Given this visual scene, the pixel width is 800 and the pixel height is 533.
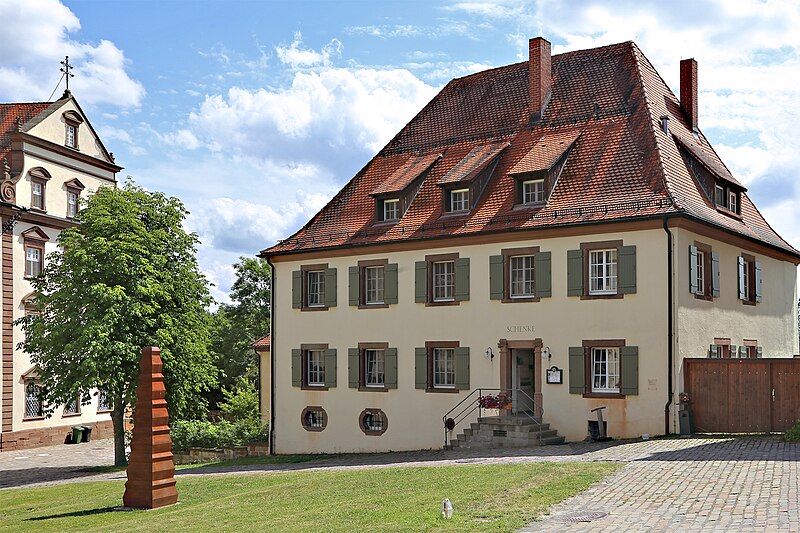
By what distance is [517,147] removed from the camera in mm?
30594

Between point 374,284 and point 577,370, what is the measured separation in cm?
816

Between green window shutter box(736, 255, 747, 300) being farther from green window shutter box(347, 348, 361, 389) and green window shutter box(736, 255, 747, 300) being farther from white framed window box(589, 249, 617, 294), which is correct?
green window shutter box(347, 348, 361, 389)

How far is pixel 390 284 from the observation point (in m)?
30.4

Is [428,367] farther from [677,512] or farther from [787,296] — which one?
[677,512]

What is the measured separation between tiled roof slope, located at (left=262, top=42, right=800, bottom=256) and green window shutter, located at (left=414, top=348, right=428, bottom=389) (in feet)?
12.1

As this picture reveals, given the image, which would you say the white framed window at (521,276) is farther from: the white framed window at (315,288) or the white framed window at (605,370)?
the white framed window at (315,288)

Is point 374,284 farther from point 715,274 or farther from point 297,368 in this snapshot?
point 715,274

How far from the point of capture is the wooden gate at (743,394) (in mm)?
23875

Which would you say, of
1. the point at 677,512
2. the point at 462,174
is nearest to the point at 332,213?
the point at 462,174

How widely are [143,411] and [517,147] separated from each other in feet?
52.9

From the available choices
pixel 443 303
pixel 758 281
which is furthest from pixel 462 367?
pixel 758 281

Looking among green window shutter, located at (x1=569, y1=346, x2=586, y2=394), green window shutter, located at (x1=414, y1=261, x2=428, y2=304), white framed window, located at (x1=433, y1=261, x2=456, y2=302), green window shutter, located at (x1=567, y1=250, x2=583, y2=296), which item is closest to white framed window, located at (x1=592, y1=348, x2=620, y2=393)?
green window shutter, located at (x1=569, y1=346, x2=586, y2=394)

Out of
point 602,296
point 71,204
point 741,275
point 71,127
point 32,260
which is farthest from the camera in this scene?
point 71,127

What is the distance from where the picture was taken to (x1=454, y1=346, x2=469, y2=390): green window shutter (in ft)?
93.2
